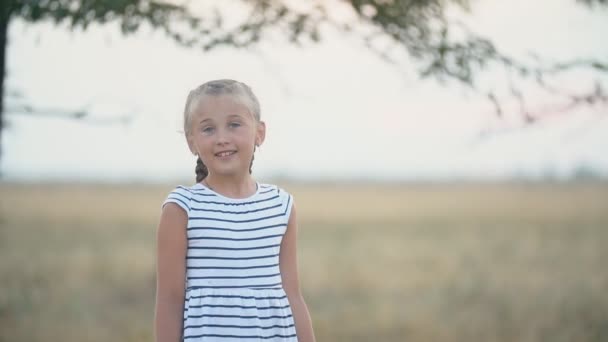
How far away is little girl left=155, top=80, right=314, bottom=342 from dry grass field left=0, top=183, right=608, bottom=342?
4.68 meters

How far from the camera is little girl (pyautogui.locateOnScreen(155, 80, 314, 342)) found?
271cm

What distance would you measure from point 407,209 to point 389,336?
32271mm

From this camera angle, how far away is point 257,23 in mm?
4719

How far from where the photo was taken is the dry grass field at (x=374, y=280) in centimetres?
1216

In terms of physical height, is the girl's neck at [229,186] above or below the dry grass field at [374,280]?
below

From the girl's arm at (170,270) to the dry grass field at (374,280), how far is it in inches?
184

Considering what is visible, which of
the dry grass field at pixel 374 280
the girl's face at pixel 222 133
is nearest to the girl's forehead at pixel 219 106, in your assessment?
the girl's face at pixel 222 133

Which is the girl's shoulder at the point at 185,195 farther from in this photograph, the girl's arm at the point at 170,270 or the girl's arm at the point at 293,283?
the girl's arm at the point at 293,283

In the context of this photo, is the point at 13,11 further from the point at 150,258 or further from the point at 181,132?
the point at 150,258

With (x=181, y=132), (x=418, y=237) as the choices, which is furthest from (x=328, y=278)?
(x=181, y=132)

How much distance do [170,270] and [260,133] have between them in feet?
1.69

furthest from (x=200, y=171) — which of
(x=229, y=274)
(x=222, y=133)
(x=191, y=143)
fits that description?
(x=229, y=274)

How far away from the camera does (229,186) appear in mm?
2822

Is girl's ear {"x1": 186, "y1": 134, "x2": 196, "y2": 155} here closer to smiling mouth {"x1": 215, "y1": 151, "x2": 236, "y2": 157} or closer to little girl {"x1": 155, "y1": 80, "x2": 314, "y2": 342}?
little girl {"x1": 155, "y1": 80, "x2": 314, "y2": 342}
